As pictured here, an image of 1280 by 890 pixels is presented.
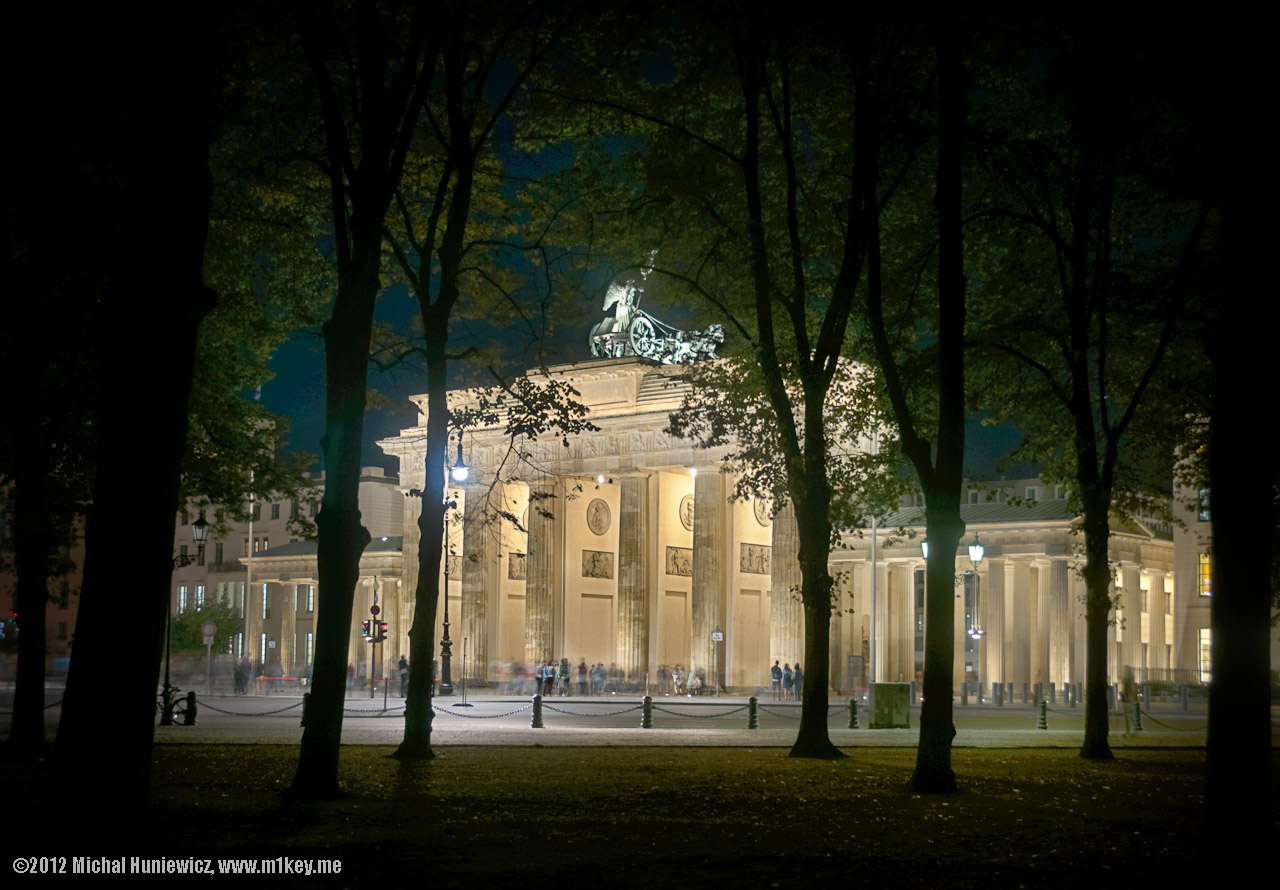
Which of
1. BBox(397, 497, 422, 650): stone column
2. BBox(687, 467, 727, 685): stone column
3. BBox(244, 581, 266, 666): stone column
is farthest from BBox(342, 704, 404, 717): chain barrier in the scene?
BBox(244, 581, 266, 666): stone column

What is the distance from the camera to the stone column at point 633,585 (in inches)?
2820

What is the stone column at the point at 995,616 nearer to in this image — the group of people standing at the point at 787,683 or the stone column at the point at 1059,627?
the stone column at the point at 1059,627

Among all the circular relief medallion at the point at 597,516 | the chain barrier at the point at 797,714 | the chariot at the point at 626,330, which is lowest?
the chain barrier at the point at 797,714

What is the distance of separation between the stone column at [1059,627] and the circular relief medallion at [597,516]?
2612 cm

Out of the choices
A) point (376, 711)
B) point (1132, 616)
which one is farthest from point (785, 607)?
point (376, 711)

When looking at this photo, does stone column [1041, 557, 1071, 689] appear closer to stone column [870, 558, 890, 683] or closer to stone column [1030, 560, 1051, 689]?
stone column [1030, 560, 1051, 689]

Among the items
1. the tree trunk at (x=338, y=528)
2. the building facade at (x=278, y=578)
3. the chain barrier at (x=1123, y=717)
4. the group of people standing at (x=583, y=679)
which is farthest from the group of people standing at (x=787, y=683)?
the tree trunk at (x=338, y=528)

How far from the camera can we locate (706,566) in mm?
69375

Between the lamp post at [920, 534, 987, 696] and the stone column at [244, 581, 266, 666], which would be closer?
the lamp post at [920, 534, 987, 696]

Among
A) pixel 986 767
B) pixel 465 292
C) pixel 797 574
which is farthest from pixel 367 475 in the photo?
pixel 986 767

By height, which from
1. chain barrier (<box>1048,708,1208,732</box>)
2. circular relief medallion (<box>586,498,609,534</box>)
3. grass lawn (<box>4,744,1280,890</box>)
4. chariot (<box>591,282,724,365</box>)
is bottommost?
chain barrier (<box>1048,708,1208,732</box>)

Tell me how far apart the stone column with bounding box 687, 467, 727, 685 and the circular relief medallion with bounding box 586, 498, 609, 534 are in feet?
40.5

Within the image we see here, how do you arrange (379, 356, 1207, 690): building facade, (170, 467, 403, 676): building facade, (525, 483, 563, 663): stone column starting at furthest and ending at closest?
(170, 467, 403, 676): building facade, (525, 483, 563, 663): stone column, (379, 356, 1207, 690): building facade

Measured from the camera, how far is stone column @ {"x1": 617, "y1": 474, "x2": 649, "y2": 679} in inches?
2820
